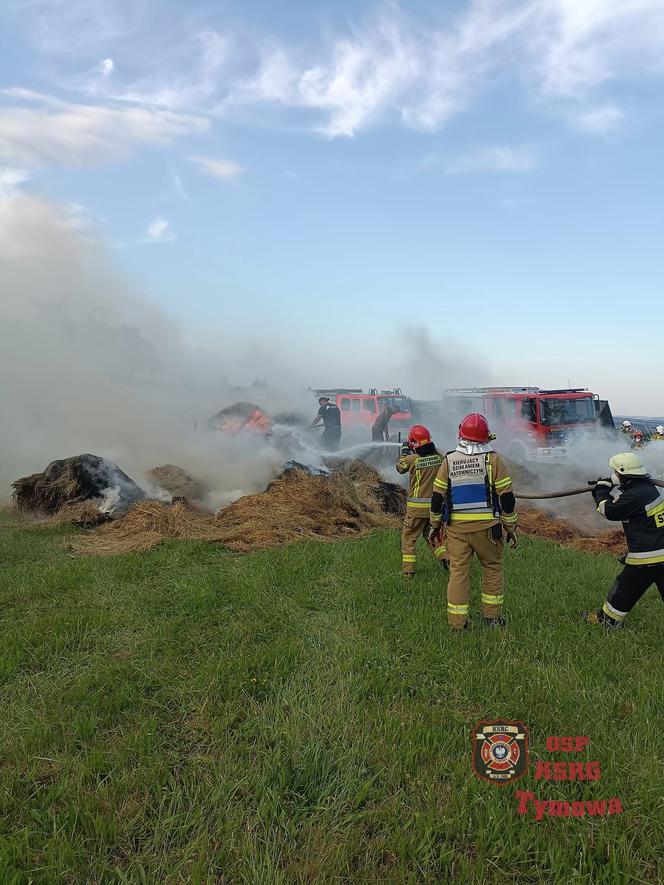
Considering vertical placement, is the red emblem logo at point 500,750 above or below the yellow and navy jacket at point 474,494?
below

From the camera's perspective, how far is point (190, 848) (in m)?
2.11

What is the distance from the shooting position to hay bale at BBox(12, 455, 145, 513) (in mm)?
9758

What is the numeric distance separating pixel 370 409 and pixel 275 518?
9.09 meters

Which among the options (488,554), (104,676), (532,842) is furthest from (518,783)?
(104,676)

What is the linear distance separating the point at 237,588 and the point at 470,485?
2.56 metres

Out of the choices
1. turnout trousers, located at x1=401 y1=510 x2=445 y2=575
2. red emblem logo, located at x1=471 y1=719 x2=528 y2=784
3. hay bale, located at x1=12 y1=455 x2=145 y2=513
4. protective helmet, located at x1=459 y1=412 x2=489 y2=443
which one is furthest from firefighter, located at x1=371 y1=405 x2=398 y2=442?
red emblem logo, located at x1=471 y1=719 x2=528 y2=784

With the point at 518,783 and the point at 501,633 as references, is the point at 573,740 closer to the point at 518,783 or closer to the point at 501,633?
the point at 518,783

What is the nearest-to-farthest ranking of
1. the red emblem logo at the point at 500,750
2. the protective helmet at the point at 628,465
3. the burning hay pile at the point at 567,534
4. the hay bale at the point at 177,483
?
the red emblem logo at the point at 500,750, the protective helmet at the point at 628,465, the burning hay pile at the point at 567,534, the hay bale at the point at 177,483

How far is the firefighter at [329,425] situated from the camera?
15875 millimetres

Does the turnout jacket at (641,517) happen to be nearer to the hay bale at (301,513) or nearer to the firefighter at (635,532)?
the firefighter at (635,532)

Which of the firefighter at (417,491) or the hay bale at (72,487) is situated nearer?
the firefighter at (417,491)

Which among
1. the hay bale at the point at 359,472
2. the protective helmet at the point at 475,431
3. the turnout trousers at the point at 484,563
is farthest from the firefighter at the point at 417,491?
the hay bale at the point at 359,472

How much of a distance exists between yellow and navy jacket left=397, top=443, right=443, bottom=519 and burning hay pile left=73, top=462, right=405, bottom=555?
2167 millimetres

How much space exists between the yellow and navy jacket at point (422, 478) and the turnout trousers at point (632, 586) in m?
2.21
